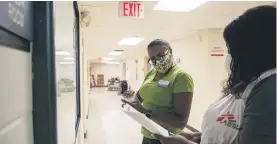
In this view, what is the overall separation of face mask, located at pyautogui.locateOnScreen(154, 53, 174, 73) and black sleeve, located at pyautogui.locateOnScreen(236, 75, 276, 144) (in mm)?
1149

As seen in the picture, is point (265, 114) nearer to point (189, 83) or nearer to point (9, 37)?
point (9, 37)

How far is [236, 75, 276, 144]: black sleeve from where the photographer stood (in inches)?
26.5

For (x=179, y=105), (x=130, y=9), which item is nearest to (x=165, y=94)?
(x=179, y=105)

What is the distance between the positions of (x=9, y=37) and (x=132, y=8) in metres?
2.57

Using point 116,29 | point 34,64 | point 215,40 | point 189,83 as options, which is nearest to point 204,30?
point 215,40

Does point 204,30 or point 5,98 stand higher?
point 204,30

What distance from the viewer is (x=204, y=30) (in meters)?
5.18

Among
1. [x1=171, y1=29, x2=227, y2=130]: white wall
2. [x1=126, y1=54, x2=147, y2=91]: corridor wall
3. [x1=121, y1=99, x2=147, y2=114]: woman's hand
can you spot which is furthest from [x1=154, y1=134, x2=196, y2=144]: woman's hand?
[x1=126, y1=54, x2=147, y2=91]: corridor wall

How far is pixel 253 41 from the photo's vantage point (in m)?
0.80

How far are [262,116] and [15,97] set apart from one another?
0.70m

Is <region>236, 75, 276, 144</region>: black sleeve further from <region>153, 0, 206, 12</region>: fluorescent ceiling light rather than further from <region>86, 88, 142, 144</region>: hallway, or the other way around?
<region>86, 88, 142, 144</region>: hallway

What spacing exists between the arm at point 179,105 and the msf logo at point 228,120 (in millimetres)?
761

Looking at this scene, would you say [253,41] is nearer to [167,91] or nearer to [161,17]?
[167,91]

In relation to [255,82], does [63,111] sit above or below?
below
